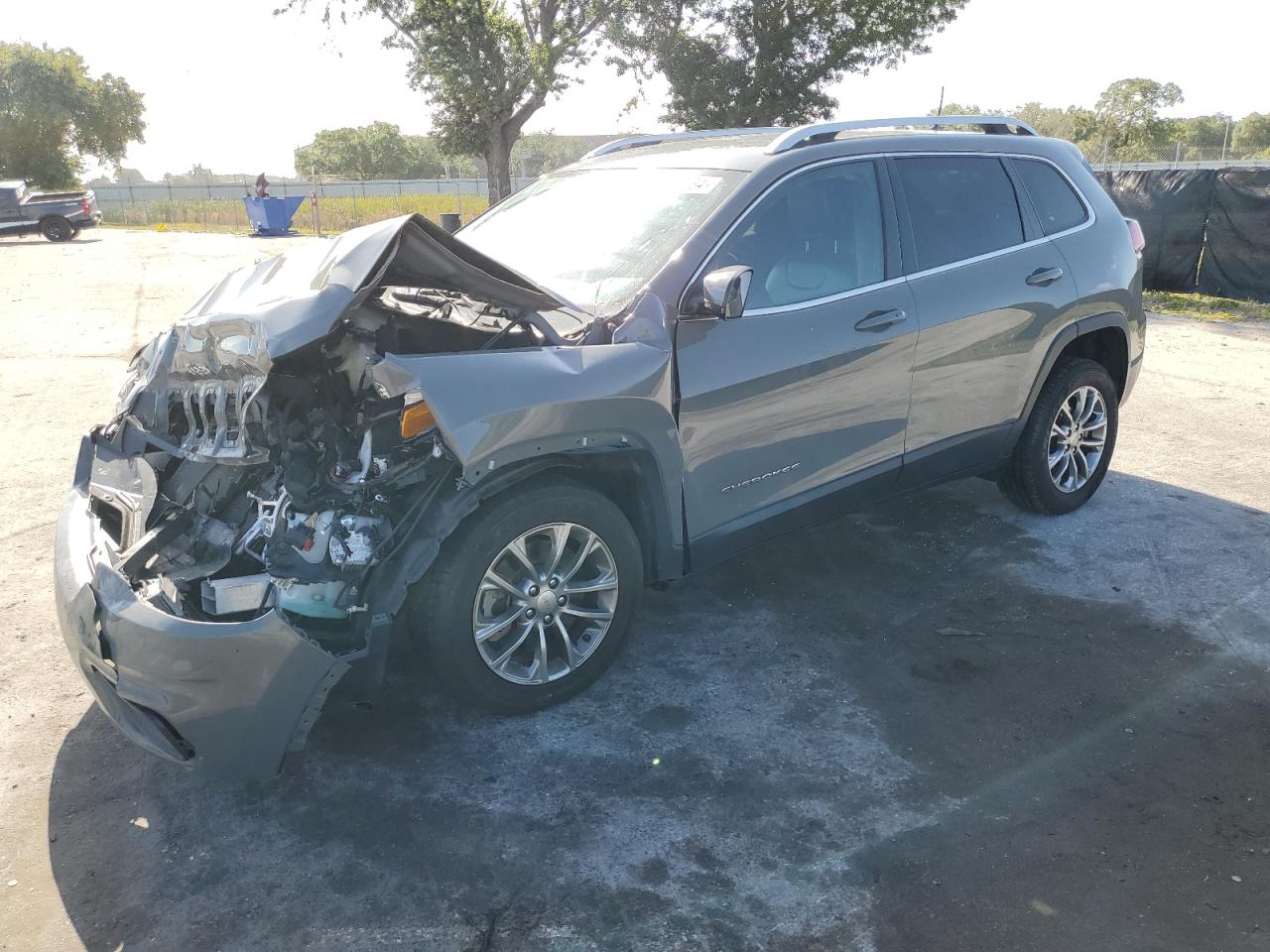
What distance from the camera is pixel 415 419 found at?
9.96 ft

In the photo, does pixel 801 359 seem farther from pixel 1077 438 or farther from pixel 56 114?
pixel 56 114

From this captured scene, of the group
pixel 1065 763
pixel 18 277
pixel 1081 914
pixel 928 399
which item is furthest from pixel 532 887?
pixel 18 277

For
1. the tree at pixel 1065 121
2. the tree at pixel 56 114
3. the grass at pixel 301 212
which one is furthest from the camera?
the tree at pixel 1065 121

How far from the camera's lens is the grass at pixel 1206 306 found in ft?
41.2

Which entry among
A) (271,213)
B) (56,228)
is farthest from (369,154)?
(56,228)

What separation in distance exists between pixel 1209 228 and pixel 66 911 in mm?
15398

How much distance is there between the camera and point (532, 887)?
266 centimetres

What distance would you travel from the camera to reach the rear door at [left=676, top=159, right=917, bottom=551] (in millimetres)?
3582

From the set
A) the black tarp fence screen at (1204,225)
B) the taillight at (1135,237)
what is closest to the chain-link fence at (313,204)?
the black tarp fence screen at (1204,225)

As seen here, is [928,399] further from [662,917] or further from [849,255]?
[662,917]

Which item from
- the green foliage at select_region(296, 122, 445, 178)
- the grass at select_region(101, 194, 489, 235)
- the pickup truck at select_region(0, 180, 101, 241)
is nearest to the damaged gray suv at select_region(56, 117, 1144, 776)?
the pickup truck at select_region(0, 180, 101, 241)

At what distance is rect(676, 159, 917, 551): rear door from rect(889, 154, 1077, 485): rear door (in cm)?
14

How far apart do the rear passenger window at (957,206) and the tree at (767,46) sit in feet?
70.7

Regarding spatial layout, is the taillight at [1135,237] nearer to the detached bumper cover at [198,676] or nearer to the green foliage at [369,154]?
the detached bumper cover at [198,676]
